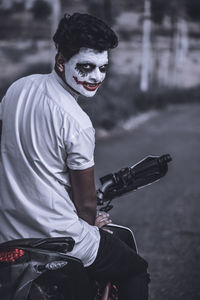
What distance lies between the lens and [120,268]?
2488 mm

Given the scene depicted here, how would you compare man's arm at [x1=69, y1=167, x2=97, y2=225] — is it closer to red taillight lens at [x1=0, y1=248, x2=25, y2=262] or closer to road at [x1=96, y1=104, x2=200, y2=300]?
red taillight lens at [x1=0, y1=248, x2=25, y2=262]

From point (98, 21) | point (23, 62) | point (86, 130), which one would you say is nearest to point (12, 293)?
point (86, 130)

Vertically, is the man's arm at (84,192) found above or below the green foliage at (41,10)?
above

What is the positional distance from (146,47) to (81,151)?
2454 centimetres

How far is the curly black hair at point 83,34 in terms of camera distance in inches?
87.8

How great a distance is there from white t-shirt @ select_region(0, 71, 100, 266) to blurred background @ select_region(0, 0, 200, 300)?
2168 mm

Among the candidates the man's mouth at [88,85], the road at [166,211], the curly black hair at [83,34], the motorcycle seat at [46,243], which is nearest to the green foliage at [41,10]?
the road at [166,211]

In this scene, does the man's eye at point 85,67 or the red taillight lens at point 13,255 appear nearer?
the red taillight lens at point 13,255

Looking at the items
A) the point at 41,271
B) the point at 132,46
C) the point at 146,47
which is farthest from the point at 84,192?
the point at 146,47

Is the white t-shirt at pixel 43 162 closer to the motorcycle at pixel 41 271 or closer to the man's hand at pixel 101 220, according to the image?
the motorcycle at pixel 41 271

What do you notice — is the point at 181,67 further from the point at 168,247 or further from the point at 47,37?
the point at 168,247

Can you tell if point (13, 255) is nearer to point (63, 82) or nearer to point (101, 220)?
point (101, 220)

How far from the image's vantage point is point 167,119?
1855 cm

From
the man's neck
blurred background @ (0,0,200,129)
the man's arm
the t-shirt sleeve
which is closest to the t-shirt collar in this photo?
the man's neck
